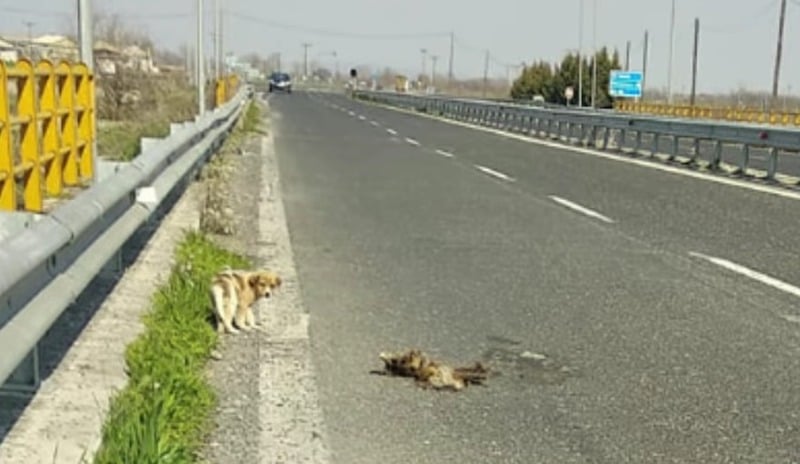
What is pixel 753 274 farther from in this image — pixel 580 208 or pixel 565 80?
pixel 565 80

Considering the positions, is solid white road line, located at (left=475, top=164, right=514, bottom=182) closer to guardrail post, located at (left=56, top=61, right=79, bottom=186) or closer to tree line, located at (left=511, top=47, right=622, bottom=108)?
guardrail post, located at (left=56, top=61, right=79, bottom=186)

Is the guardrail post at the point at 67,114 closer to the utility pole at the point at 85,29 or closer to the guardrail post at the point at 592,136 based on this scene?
the utility pole at the point at 85,29

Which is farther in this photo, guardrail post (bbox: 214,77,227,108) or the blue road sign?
the blue road sign

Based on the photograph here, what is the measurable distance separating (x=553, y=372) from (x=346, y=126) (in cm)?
3351

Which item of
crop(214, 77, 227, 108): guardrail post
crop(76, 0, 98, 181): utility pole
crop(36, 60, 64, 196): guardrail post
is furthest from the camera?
crop(214, 77, 227, 108): guardrail post

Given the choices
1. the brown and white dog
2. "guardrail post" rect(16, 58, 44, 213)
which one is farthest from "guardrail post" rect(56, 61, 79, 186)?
the brown and white dog

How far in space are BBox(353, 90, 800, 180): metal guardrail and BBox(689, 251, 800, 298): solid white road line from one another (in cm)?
902

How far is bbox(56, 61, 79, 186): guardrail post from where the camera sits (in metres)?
9.64

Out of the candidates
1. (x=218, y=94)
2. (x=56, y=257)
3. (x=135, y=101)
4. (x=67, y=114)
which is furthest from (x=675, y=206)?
(x=135, y=101)

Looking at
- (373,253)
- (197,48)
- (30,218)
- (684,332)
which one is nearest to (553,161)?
(197,48)

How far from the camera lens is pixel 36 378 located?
4.41 meters

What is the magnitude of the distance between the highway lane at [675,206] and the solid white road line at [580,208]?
0.17 metres

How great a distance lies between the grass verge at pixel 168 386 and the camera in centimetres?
371

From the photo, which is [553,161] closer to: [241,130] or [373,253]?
[241,130]
